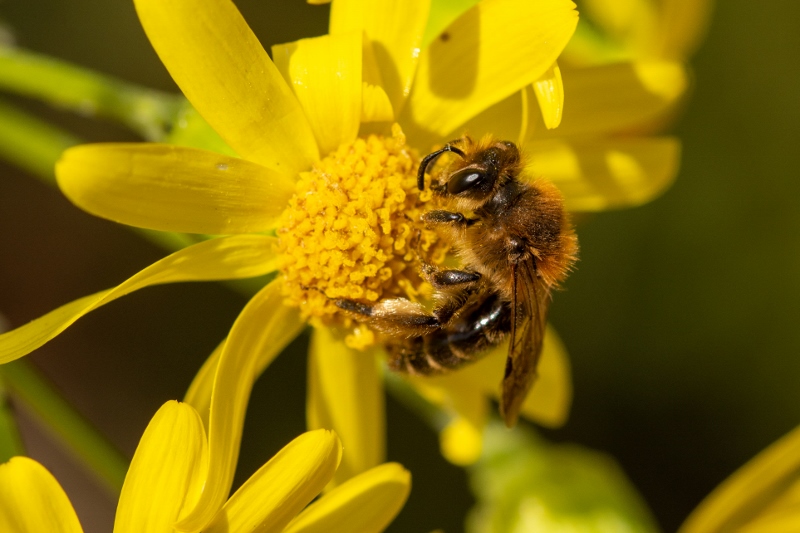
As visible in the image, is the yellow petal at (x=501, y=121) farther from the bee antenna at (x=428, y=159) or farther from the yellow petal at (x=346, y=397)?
the yellow petal at (x=346, y=397)

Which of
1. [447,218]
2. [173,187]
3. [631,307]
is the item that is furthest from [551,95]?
[631,307]

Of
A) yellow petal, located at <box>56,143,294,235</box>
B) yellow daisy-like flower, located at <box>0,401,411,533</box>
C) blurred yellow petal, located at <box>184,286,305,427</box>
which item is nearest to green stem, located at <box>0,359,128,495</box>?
blurred yellow petal, located at <box>184,286,305,427</box>

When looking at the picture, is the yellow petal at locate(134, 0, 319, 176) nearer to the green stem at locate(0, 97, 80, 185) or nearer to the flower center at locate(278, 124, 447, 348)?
the flower center at locate(278, 124, 447, 348)

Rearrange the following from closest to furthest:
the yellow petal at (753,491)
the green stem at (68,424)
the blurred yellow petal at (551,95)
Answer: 1. the blurred yellow petal at (551,95)
2. the green stem at (68,424)
3. the yellow petal at (753,491)

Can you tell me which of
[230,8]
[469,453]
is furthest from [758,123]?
[230,8]

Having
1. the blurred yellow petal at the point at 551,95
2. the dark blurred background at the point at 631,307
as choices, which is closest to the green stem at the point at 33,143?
the blurred yellow petal at the point at 551,95

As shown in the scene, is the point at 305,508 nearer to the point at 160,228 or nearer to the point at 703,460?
the point at 160,228

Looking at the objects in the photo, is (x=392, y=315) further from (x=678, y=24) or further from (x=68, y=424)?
(x=678, y=24)
